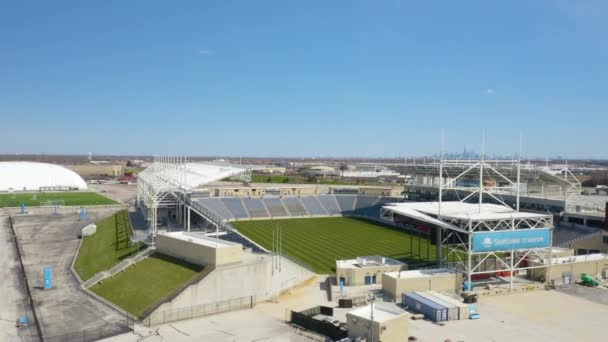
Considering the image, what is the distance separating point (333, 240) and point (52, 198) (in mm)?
70338

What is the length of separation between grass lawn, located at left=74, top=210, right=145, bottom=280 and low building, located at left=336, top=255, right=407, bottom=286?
64.0 feet

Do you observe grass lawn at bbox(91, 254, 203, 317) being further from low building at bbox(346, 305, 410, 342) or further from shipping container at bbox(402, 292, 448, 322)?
shipping container at bbox(402, 292, 448, 322)

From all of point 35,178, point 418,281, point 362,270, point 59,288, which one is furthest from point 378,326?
point 35,178

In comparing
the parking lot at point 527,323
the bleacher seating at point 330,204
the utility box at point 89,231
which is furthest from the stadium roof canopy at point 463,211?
the utility box at point 89,231

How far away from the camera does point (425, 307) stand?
30.6m

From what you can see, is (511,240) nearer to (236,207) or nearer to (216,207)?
(236,207)

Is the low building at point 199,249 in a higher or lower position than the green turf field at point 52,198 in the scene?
higher

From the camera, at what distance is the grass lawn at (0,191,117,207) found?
90.4 m

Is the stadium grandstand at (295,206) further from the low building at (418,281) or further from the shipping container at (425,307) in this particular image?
the shipping container at (425,307)

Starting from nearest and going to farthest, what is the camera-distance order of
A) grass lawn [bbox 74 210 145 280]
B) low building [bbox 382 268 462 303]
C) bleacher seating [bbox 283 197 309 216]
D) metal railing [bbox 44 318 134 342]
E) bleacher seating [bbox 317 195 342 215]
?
metal railing [bbox 44 318 134 342]
low building [bbox 382 268 462 303]
grass lawn [bbox 74 210 145 280]
bleacher seating [bbox 283 197 309 216]
bleacher seating [bbox 317 195 342 215]

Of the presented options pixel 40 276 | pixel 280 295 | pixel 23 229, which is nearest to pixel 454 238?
pixel 280 295

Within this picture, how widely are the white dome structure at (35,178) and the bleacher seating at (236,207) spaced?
198ft

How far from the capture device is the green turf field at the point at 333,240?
154ft

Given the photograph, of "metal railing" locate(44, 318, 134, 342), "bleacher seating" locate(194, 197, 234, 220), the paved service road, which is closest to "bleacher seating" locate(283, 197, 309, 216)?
"bleacher seating" locate(194, 197, 234, 220)
